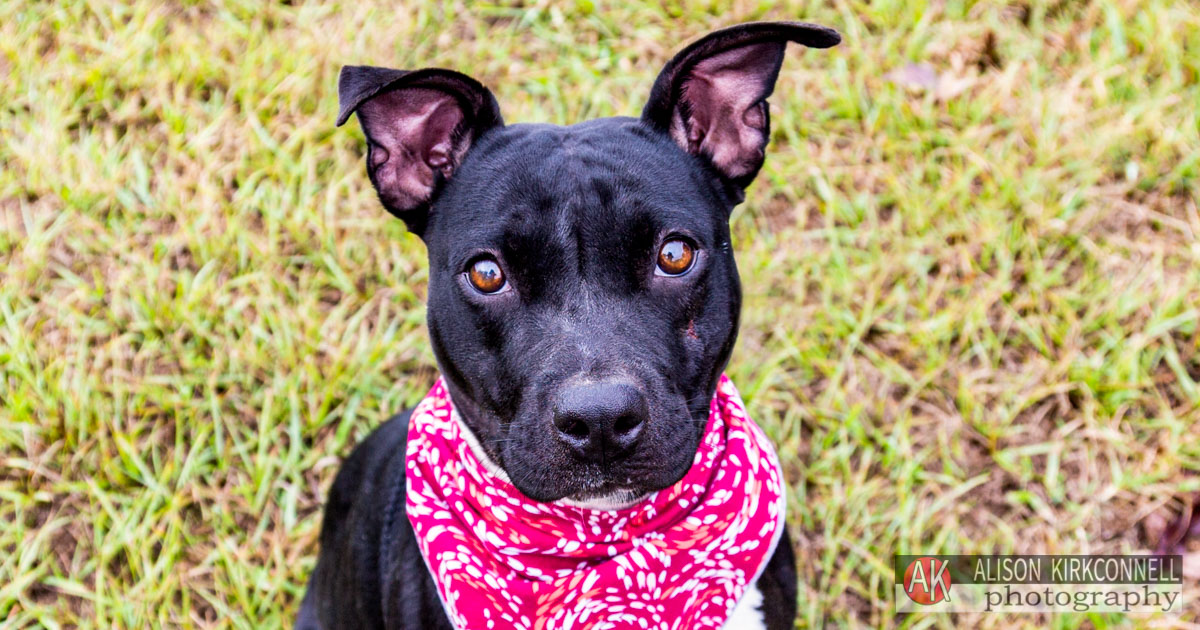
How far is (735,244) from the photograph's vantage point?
5234mm

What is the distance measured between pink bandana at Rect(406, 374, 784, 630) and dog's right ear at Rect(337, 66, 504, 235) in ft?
2.49

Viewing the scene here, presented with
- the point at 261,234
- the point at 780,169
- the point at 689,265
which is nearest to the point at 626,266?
the point at 689,265

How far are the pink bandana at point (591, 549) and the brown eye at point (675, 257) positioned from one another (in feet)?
2.02

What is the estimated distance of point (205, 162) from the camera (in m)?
5.42

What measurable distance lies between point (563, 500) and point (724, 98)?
1.36 m

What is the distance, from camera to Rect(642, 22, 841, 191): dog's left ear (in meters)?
2.92

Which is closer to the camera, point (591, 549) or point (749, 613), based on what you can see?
point (591, 549)

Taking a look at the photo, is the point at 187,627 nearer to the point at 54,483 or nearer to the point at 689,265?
the point at 54,483

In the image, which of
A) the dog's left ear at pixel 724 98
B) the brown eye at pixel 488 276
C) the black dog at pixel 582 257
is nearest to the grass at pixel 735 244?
the black dog at pixel 582 257

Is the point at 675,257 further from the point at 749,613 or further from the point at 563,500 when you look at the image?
the point at 749,613

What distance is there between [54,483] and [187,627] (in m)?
0.97

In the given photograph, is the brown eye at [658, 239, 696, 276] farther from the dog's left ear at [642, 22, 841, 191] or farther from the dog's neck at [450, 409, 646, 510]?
the dog's neck at [450, 409, 646, 510]

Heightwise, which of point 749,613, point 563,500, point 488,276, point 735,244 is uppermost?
point 488,276

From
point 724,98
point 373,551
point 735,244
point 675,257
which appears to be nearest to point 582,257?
point 675,257
